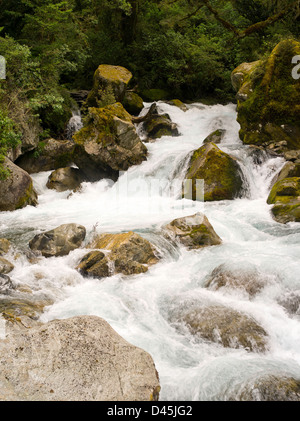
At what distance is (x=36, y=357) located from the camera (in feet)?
9.66

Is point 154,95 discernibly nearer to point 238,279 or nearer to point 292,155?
point 292,155

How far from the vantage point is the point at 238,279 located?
6062 mm

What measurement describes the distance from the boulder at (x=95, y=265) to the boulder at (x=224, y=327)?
6.69 feet

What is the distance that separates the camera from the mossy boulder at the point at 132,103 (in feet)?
62.1

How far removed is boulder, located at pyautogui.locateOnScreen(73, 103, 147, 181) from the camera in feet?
43.8

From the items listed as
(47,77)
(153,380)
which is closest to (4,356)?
(153,380)

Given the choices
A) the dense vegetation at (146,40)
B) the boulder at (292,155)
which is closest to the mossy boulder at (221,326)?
the boulder at (292,155)

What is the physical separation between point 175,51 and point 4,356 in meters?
22.4

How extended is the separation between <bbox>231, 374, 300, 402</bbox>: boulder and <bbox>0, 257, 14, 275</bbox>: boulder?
196 inches

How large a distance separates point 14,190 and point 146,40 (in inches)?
618

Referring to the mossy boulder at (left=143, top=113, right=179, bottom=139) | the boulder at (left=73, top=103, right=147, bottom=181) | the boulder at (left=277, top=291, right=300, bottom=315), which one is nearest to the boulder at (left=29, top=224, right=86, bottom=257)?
the boulder at (left=277, top=291, right=300, bottom=315)

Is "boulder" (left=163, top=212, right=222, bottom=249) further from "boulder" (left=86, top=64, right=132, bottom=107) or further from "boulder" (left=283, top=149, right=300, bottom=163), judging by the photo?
"boulder" (left=86, top=64, right=132, bottom=107)

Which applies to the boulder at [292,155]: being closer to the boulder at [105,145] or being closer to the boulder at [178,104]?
the boulder at [105,145]

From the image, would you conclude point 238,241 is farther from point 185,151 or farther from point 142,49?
point 142,49
